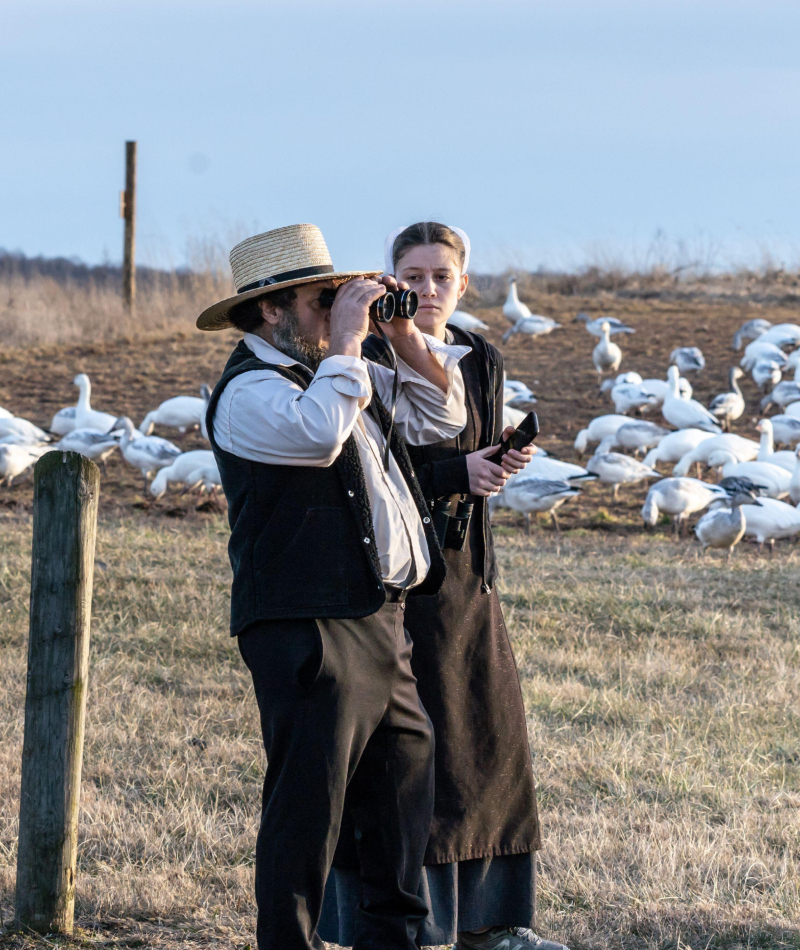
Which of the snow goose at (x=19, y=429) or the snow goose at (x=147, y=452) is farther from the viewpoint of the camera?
the snow goose at (x=19, y=429)

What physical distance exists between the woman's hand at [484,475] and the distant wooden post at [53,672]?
1.04 meters

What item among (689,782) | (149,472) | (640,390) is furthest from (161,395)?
(689,782)

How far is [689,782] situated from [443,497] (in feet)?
6.79

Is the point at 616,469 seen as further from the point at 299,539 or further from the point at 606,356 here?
the point at 299,539

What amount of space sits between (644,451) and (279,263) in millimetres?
11274

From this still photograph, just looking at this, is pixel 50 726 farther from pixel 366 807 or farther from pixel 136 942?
pixel 366 807

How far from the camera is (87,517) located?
3000mm

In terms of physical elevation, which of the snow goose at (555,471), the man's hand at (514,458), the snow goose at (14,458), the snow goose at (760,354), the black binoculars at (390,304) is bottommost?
the snow goose at (14,458)

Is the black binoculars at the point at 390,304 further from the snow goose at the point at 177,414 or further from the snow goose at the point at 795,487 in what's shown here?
the snow goose at the point at 177,414

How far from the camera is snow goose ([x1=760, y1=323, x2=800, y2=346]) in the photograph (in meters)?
17.4

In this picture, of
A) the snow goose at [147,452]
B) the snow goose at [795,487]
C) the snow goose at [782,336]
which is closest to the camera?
the snow goose at [795,487]

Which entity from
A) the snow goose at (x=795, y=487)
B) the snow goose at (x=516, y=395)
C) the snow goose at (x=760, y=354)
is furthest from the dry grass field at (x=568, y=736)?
the snow goose at (x=760, y=354)

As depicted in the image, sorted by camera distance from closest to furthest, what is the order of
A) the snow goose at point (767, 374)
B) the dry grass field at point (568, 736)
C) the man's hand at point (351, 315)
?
the man's hand at point (351, 315) → the dry grass field at point (568, 736) → the snow goose at point (767, 374)

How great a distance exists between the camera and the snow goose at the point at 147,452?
11.2 meters
